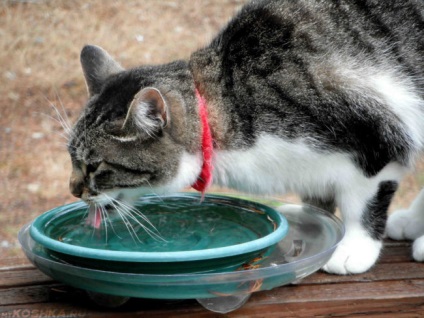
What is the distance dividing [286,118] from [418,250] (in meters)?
0.55

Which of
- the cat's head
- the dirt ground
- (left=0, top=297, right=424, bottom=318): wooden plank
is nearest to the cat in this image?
the cat's head

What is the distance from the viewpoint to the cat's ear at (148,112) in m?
1.52

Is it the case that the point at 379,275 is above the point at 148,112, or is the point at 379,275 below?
below

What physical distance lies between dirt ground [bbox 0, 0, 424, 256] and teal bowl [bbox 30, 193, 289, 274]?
1.66 metres

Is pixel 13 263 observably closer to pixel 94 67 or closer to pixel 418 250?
pixel 94 67

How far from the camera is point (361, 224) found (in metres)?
1.79

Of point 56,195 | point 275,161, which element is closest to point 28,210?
point 56,195

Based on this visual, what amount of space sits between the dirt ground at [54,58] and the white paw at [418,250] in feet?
5.61

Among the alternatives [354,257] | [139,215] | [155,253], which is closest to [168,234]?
[139,215]

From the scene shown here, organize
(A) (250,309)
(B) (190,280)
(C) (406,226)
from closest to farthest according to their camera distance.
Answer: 1. (B) (190,280)
2. (A) (250,309)
3. (C) (406,226)

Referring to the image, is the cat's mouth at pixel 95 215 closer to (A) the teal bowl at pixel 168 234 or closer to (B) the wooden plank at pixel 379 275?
(A) the teal bowl at pixel 168 234

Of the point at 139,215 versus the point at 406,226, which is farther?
the point at 406,226

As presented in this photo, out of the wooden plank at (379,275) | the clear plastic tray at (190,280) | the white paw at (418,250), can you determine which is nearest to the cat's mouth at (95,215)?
the clear plastic tray at (190,280)

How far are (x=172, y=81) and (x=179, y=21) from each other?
10.7ft
